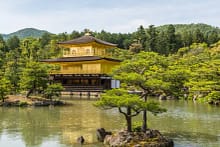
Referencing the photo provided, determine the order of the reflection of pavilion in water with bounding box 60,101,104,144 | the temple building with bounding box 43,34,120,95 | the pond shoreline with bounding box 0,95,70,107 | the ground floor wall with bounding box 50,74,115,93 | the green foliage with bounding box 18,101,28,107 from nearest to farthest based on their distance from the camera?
the reflection of pavilion in water with bounding box 60,101,104,144 < the green foliage with bounding box 18,101,28,107 < the pond shoreline with bounding box 0,95,70,107 < the ground floor wall with bounding box 50,74,115,93 < the temple building with bounding box 43,34,120,95

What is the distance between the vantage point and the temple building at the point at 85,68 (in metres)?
35.5

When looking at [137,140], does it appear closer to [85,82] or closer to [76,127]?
[76,127]

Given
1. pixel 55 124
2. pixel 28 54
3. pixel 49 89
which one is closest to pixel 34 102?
pixel 49 89

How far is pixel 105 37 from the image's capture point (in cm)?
7362

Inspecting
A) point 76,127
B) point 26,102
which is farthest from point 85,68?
point 76,127

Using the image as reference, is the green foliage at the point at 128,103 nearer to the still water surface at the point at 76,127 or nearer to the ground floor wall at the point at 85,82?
the still water surface at the point at 76,127

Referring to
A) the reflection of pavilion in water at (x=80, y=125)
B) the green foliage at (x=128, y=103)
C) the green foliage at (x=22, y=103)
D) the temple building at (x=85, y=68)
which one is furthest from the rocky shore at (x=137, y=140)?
the temple building at (x=85, y=68)

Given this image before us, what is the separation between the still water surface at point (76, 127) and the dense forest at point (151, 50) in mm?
1567

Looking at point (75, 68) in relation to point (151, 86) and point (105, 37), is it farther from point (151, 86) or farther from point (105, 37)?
point (105, 37)

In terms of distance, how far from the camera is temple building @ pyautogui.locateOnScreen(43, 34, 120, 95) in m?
35.5

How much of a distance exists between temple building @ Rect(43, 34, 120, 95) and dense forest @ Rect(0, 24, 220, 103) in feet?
13.0

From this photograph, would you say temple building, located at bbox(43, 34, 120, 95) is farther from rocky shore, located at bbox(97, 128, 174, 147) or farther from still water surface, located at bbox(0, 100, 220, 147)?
rocky shore, located at bbox(97, 128, 174, 147)

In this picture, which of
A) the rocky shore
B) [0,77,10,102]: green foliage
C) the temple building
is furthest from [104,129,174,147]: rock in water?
the temple building

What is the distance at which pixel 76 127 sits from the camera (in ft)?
47.8
